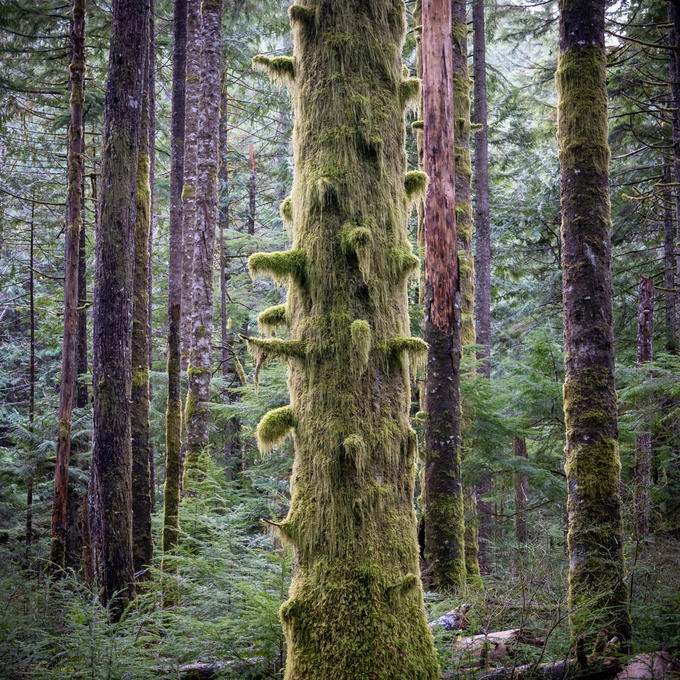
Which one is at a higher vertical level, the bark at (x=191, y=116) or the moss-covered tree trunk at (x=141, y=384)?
the bark at (x=191, y=116)

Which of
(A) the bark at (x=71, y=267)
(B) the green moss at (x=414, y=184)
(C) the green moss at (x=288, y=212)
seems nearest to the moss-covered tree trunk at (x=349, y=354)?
(B) the green moss at (x=414, y=184)

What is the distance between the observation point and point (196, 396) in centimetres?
1007

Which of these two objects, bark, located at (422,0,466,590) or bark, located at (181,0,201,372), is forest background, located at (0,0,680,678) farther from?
bark, located at (181,0,201,372)

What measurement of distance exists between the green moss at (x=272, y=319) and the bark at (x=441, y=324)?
3802 millimetres

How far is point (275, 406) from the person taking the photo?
1032cm

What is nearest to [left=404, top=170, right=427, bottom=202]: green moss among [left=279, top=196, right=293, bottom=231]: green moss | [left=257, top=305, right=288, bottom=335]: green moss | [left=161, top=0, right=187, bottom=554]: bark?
[left=279, top=196, right=293, bottom=231]: green moss

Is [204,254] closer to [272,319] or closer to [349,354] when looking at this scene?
[272,319]

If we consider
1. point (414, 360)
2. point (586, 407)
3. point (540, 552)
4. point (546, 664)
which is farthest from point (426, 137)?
point (546, 664)

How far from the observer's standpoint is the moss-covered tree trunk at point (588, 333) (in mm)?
5203

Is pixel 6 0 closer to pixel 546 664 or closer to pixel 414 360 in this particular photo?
pixel 414 360

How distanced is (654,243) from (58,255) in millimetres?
21078

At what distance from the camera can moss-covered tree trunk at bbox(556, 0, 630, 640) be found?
520cm

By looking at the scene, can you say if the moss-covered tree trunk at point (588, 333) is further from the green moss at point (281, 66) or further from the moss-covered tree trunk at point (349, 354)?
the green moss at point (281, 66)

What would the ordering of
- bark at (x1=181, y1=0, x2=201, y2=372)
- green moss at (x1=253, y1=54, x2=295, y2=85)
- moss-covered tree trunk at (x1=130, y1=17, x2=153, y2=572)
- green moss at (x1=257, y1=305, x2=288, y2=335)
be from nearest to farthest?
green moss at (x1=257, y1=305, x2=288, y2=335) → green moss at (x1=253, y1=54, x2=295, y2=85) → moss-covered tree trunk at (x1=130, y1=17, x2=153, y2=572) → bark at (x1=181, y1=0, x2=201, y2=372)
